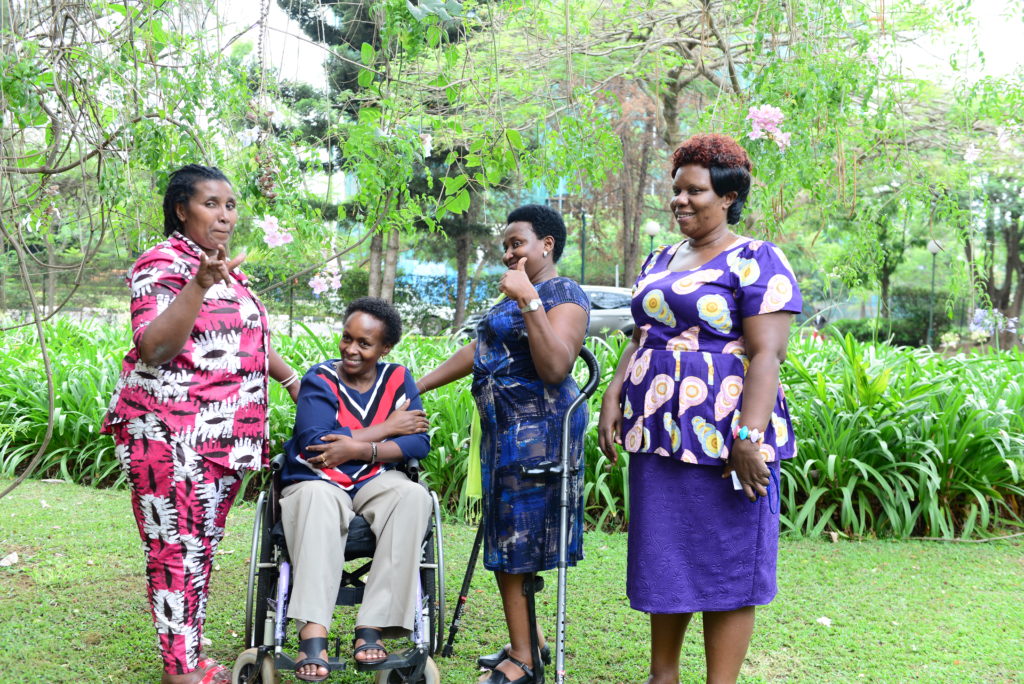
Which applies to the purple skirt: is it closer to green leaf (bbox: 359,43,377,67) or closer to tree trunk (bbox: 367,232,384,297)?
green leaf (bbox: 359,43,377,67)

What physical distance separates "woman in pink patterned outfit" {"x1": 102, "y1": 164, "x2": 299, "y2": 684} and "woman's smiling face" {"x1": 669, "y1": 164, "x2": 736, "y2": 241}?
1343mm

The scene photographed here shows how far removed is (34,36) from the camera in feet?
10.6

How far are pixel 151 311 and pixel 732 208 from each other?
1.77 m

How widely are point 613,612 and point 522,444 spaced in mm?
1327

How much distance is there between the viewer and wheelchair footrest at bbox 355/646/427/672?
2693mm

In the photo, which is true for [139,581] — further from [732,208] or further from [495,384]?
[732,208]

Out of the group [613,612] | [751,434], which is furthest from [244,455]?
[613,612]

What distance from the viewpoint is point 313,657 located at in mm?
2631

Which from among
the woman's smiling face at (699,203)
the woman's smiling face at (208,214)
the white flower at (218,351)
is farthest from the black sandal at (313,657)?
the woman's smiling face at (699,203)

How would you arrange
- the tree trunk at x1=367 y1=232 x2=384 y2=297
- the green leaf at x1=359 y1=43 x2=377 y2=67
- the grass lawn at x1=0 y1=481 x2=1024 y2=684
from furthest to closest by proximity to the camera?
the tree trunk at x1=367 y1=232 x2=384 y2=297 → the green leaf at x1=359 y1=43 x2=377 y2=67 → the grass lawn at x1=0 y1=481 x2=1024 y2=684

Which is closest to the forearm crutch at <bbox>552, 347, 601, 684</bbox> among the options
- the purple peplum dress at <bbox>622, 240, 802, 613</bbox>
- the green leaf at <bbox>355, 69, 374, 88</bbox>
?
the purple peplum dress at <bbox>622, 240, 802, 613</bbox>

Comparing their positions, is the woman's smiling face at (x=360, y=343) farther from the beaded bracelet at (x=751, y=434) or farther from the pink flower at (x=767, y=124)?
the pink flower at (x=767, y=124)

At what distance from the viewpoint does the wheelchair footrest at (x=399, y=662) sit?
269cm

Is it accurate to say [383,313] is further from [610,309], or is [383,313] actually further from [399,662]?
[610,309]
